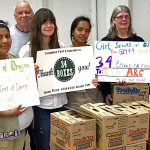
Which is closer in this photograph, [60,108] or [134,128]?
[134,128]

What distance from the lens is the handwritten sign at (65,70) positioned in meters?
2.28

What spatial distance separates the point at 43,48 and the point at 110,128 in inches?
32.3

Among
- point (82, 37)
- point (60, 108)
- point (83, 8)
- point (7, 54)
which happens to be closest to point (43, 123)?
point (60, 108)

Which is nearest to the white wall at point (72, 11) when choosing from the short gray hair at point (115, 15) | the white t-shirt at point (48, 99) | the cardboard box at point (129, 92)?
the short gray hair at point (115, 15)

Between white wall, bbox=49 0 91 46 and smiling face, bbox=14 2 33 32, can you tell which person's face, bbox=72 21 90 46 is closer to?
smiling face, bbox=14 2 33 32

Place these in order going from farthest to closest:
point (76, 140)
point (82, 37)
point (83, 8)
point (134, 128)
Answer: point (83, 8)
point (82, 37)
point (134, 128)
point (76, 140)

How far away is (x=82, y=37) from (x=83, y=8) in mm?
2735

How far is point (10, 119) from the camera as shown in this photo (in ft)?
6.46

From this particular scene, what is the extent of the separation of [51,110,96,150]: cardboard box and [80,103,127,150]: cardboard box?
41mm

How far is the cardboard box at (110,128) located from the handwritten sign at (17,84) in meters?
0.46

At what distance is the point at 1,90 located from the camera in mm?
2020

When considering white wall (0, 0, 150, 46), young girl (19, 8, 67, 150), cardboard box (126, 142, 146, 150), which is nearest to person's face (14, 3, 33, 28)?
young girl (19, 8, 67, 150)

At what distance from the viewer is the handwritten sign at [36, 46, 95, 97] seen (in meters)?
2.28

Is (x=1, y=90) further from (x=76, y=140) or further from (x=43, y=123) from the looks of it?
(x=76, y=140)
